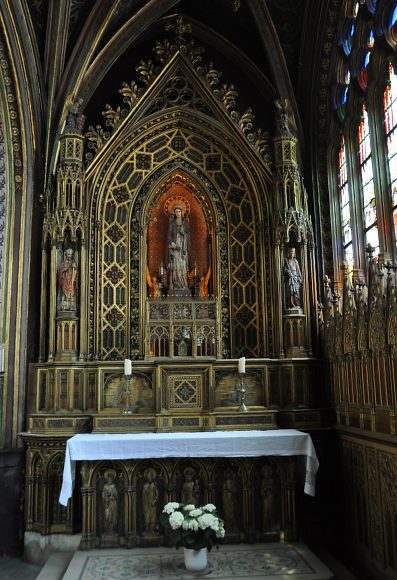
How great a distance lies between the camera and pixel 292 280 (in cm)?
1230

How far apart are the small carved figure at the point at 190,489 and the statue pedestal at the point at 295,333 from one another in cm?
310

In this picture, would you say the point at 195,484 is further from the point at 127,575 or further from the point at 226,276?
the point at 226,276

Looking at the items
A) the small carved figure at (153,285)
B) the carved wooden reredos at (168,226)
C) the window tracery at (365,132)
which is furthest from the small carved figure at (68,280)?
the window tracery at (365,132)

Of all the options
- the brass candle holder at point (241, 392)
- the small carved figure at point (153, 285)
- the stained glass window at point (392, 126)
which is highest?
the stained glass window at point (392, 126)

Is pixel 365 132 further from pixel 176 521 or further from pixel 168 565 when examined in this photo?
pixel 168 565

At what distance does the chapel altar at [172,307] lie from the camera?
34.2ft

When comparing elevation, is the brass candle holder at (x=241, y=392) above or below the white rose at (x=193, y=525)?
above

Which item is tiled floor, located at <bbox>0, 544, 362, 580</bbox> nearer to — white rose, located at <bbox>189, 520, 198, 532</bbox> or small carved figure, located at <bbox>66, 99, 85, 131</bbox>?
white rose, located at <bbox>189, 520, 198, 532</bbox>

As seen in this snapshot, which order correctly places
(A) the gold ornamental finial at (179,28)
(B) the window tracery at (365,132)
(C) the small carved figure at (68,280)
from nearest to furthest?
1. (B) the window tracery at (365,132)
2. (C) the small carved figure at (68,280)
3. (A) the gold ornamental finial at (179,28)

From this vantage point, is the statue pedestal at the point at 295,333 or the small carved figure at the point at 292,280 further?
the small carved figure at the point at 292,280

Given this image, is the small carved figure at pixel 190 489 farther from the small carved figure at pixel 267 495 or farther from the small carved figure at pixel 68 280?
the small carved figure at pixel 68 280

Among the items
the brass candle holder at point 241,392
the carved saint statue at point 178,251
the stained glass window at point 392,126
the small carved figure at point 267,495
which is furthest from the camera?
the carved saint statue at point 178,251

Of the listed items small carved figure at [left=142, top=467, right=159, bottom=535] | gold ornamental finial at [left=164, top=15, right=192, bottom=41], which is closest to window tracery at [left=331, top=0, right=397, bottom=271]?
gold ornamental finial at [left=164, top=15, right=192, bottom=41]

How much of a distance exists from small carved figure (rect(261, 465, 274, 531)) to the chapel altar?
0.02 metres
